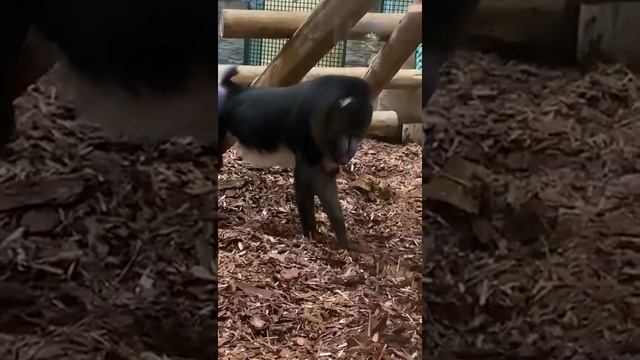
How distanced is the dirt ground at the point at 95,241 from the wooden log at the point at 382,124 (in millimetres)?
572

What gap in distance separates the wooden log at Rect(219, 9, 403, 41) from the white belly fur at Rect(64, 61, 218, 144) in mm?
337

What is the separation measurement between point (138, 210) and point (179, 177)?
0.12 meters

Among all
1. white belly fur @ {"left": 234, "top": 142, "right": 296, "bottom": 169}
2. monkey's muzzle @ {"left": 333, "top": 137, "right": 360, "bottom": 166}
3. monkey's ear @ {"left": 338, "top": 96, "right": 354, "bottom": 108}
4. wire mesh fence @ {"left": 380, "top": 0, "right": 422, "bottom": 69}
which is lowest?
white belly fur @ {"left": 234, "top": 142, "right": 296, "bottom": 169}

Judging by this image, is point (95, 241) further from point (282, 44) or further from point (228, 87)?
point (282, 44)

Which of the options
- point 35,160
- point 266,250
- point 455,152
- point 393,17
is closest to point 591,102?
point 455,152

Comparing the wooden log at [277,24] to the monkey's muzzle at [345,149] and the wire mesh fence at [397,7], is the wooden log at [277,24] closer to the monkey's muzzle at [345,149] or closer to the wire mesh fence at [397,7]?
the wire mesh fence at [397,7]

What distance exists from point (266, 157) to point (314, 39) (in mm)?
420

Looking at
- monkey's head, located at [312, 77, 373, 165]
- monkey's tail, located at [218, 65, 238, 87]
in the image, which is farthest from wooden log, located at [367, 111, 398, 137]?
monkey's tail, located at [218, 65, 238, 87]

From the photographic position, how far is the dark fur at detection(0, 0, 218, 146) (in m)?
1.60

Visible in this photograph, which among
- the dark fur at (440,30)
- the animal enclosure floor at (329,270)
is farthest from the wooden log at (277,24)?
the animal enclosure floor at (329,270)

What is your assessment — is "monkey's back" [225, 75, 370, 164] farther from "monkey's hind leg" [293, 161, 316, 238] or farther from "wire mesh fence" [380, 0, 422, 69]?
"wire mesh fence" [380, 0, 422, 69]

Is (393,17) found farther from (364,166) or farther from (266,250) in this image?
(266,250)

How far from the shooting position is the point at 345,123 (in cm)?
206

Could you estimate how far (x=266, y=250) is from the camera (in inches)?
85.1
